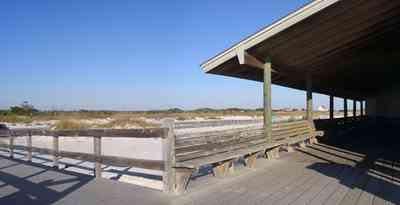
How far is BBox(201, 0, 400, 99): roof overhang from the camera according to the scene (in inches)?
240

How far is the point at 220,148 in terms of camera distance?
5.45m

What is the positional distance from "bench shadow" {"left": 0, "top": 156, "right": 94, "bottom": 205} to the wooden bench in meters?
1.68

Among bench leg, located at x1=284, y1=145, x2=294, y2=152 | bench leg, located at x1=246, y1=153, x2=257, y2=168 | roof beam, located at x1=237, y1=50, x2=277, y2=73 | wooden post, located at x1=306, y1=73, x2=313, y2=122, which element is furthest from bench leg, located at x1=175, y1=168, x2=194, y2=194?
wooden post, located at x1=306, y1=73, x2=313, y2=122

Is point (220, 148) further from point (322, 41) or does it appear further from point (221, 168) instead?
point (322, 41)

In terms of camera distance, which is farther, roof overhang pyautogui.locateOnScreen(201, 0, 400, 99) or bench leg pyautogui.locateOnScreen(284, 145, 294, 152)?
bench leg pyautogui.locateOnScreen(284, 145, 294, 152)

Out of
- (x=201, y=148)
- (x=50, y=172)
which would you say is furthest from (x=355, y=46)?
(x=50, y=172)

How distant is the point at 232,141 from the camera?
19.2ft

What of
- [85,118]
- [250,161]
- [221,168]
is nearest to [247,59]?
[250,161]

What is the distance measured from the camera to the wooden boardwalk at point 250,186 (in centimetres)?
409

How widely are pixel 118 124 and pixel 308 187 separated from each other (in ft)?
83.9

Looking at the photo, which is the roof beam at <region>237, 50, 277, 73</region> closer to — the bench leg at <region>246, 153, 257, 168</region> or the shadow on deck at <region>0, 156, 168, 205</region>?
the bench leg at <region>246, 153, 257, 168</region>

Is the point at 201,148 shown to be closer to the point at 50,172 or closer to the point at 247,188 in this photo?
the point at 247,188

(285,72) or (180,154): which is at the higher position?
(285,72)

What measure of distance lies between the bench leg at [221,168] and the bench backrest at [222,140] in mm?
213
